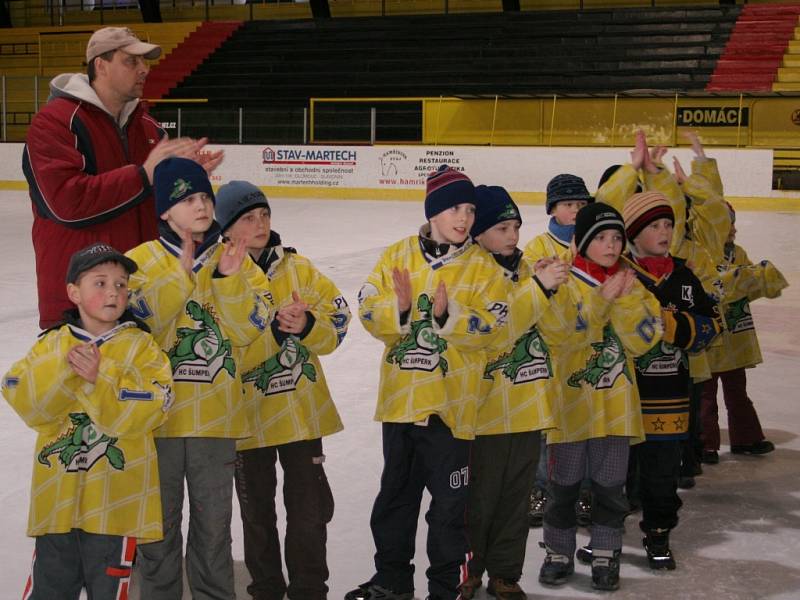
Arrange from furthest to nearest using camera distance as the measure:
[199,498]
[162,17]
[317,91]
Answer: [162,17], [317,91], [199,498]

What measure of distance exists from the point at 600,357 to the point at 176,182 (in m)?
1.59

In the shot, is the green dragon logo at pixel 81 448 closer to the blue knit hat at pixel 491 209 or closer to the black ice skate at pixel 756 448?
the blue knit hat at pixel 491 209

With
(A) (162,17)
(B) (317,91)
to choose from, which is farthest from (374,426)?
(A) (162,17)

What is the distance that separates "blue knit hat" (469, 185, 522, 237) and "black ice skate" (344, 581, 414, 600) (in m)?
1.22

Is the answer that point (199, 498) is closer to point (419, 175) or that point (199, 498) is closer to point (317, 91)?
point (419, 175)

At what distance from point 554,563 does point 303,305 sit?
1322 millimetres

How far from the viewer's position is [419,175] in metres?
19.7

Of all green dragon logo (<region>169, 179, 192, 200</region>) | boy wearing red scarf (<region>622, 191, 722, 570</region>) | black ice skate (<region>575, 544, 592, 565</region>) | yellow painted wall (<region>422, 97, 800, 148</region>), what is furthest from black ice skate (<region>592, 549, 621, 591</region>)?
yellow painted wall (<region>422, 97, 800, 148</region>)

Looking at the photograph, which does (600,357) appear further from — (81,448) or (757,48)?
Result: (757,48)

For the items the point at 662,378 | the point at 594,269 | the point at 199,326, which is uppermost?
the point at 594,269

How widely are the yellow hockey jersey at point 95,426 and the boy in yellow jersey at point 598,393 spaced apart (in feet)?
4.67

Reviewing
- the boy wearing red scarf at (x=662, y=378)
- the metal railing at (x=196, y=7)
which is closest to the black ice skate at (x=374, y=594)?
the boy wearing red scarf at (x=662, y=378)

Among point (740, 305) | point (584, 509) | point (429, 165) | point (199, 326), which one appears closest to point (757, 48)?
point (429, 165)

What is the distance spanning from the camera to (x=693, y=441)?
5242 millimetres
